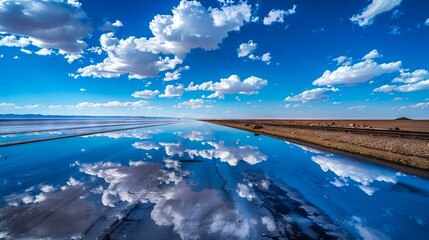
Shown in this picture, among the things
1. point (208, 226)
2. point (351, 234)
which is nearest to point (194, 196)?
point (208, 226)

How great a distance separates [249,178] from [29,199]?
7.73 metres

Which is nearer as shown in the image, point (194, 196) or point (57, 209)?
point (57, 209)

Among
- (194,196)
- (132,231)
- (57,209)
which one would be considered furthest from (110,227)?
(194,196)

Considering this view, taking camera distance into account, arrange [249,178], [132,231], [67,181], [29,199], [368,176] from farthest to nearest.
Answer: [368,176] → [249,178] → [67,181] → [29,199] → [132,231]

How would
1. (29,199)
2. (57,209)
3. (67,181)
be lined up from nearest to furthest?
(57,209) → (29,199) → (67,181)

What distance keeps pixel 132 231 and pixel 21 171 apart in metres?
8.58

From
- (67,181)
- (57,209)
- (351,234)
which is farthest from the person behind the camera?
(67,181)

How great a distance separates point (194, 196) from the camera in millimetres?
7234

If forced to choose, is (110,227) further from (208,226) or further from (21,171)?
(21,171)

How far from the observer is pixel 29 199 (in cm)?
659

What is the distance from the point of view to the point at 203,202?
6.71 m

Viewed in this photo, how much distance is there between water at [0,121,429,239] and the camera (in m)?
5.02

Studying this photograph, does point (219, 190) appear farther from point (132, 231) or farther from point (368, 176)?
point (368, 176)

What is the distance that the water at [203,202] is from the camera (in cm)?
502
